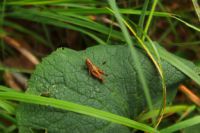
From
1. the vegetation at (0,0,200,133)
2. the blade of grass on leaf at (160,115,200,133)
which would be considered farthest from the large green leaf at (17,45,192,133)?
the blade of grass on leaf at (160,115,200,133)

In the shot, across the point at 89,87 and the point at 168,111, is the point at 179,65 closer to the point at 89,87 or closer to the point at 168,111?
the point at 168,111

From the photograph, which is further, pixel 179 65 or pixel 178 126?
pixel 179 65

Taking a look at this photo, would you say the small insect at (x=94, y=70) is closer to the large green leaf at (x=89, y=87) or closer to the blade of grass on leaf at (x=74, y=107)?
the large green leaf at (x=89, y=87)

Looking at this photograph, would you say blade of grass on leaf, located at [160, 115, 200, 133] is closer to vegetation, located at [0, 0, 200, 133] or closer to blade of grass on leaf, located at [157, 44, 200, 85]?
vegetation, located at [0, 0, 200, 133]

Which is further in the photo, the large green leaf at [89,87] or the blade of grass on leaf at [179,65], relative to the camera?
the blade of grass on leaf at [179,65]

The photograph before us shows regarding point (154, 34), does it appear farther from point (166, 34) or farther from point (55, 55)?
point (55, 55)

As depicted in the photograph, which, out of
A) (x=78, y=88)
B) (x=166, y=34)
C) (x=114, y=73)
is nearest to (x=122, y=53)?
(x=114, y=73)

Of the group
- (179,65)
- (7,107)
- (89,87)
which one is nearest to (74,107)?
(89,87)

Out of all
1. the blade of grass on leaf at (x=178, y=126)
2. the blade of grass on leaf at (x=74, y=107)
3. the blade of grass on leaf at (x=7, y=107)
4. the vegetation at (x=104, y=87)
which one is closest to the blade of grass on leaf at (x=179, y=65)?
the vegetation at (x=104, y=87)
